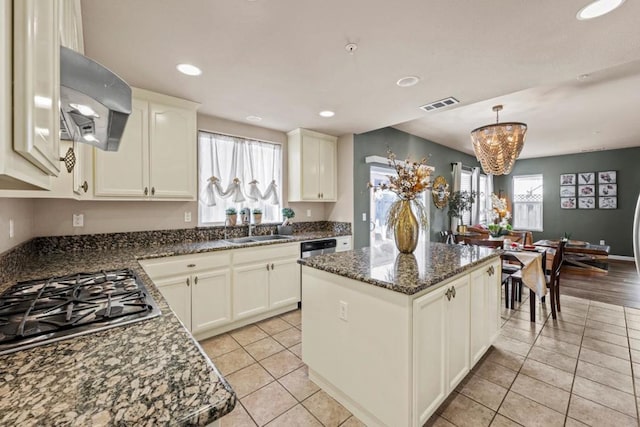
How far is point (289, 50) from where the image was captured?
6.43ft

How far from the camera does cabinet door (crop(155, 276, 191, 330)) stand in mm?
2418

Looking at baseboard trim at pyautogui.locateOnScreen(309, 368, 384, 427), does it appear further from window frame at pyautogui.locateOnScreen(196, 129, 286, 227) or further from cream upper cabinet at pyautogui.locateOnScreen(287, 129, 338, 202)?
cream upper cabinet at pyautogui.locateOnScreen(287, 129, 338, 202)

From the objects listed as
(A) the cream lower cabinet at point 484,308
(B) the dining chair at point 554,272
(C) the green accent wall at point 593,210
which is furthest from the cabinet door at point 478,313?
(C) the green accent wall at point 593,210

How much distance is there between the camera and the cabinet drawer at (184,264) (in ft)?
7.65

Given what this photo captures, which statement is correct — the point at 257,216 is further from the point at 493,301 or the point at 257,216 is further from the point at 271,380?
the point at 493,301

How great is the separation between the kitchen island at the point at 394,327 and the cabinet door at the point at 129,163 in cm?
187

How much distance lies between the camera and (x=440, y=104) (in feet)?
9.68

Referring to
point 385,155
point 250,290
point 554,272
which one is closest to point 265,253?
point 250,290

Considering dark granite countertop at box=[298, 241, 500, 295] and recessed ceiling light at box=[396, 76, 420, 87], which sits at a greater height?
recessed ceiling light at box=[396, 76, 420, 87]

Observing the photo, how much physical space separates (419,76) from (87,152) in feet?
9.45

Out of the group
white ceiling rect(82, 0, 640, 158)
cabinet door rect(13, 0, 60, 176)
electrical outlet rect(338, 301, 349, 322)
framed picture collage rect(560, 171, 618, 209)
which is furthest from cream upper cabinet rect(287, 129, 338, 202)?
framed picture collage rect(560, 171, 618, 209)

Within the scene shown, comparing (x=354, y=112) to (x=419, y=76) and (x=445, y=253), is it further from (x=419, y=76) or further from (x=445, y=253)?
(x=445, y=253)

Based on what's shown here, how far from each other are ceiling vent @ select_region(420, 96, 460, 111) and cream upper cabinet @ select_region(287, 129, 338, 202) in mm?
1550

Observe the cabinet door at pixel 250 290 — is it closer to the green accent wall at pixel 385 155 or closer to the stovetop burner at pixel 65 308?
the stovetop burner at pixel 65 308
